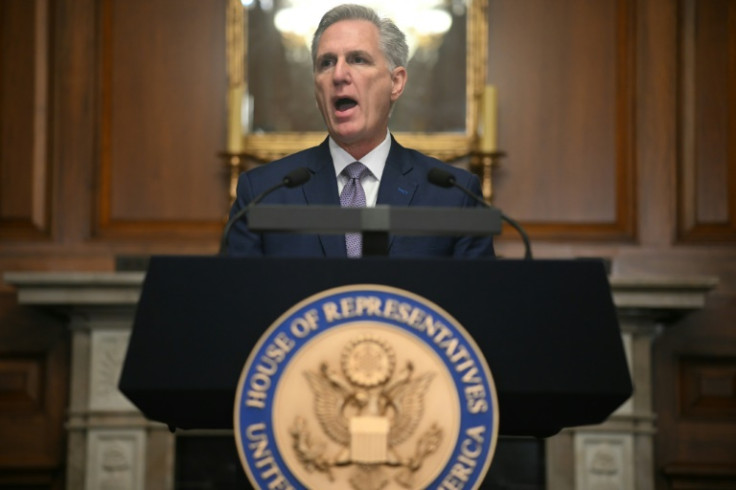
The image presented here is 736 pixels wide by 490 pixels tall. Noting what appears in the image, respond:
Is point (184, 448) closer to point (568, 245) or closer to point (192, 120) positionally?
point (192, 120)

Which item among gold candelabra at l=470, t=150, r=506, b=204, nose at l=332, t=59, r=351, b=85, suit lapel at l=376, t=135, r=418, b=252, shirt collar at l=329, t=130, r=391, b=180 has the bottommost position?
suit lapel at l=376, t=135, r=418, b=252

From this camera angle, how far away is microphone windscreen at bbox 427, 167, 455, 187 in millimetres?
1901

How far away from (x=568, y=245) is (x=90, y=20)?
2.42m

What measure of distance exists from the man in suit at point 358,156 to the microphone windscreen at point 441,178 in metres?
0.23

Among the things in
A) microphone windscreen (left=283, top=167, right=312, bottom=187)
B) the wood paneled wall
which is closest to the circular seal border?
microphone windscreen (left=283, top=167, right=312, bottom=187)

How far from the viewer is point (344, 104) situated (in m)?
2.20

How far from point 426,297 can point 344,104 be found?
0.80m

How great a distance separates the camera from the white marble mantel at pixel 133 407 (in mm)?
4238

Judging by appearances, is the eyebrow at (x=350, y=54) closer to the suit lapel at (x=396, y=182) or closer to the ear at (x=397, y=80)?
the ear at (x=397, y=80)

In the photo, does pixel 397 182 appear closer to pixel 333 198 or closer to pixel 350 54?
pixel 333 198

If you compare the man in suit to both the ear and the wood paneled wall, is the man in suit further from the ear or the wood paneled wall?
the wood paneled wall

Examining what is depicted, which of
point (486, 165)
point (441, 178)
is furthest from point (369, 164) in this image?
point (486, 165)

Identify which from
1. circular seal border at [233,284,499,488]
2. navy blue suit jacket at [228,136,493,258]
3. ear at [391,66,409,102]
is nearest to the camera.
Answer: circular seal border at [233,284,499,488]

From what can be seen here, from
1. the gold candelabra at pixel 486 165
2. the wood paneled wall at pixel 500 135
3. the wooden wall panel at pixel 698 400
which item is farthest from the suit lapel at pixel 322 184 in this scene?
the wooden wall panel at pixel 698 400
